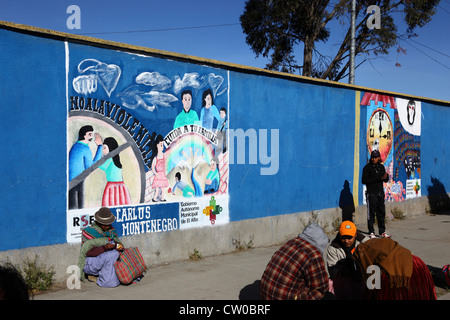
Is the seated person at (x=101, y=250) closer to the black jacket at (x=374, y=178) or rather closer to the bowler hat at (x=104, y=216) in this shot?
the bowler hat at (x=104, y=216)

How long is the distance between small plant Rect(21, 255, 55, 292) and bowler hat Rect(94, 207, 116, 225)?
923 millimetres

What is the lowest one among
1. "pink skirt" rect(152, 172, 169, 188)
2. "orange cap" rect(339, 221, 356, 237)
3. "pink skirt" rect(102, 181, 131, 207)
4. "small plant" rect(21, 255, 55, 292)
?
"small plant" rect(21, 255, 55, 292)

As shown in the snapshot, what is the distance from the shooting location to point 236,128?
9.18 metres

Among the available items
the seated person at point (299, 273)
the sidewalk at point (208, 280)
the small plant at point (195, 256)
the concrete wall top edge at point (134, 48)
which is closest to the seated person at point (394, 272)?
the seated person at point (299, 273)

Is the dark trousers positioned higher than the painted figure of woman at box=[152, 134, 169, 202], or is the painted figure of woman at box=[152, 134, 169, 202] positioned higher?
the painted figure of woman at box=[152, 134, 169, 202]

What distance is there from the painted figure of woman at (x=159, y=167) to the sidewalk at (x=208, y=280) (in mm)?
1268

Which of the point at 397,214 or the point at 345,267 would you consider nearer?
the point at 345,267

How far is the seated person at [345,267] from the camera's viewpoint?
502cm

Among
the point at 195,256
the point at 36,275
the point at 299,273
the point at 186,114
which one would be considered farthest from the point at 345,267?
the point at 186,114

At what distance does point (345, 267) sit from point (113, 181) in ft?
12.4

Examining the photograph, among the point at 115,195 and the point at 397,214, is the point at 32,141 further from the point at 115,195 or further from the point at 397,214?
the point at 397,214

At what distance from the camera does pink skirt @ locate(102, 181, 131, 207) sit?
7145 millimetres

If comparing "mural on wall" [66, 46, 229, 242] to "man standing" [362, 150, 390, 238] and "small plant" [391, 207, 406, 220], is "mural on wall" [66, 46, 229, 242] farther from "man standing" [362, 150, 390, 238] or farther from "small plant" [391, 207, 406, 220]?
"small plant" [391, 207, 406, 220]

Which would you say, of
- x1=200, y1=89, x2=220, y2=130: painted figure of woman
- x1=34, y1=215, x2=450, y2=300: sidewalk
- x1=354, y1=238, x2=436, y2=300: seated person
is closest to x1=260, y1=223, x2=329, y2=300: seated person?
x1=354, y1=238, x2=436, y2=300: seated person
